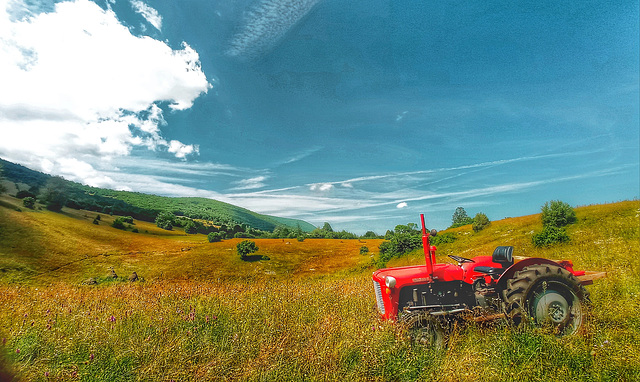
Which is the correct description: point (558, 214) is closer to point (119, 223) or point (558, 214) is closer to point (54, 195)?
point (119, 223)

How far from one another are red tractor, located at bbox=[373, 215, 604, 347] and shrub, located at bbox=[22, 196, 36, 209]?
3864cm

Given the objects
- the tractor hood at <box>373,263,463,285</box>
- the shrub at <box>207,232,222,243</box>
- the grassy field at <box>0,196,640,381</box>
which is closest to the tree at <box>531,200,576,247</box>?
the grassy field at <box>0,196,640,381</box>

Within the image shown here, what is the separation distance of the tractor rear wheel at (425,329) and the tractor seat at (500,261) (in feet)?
4.49

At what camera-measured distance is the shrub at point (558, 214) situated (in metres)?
25.2

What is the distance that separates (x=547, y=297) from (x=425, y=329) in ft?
7.95

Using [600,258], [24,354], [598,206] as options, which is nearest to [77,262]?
[24,354]

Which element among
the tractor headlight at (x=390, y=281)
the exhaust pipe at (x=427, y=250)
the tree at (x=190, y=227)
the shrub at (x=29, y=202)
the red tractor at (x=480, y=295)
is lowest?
the tree at (x=190, y=227)

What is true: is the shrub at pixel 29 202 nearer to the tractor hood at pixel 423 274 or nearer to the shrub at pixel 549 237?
the tractor hood at pixel 423 274

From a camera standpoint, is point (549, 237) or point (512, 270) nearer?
point (512, 270)

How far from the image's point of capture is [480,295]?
5090mm

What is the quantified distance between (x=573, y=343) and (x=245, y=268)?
111 feet

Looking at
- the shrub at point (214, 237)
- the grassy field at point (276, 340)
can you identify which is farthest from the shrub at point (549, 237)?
the shrub at point (214, 237)

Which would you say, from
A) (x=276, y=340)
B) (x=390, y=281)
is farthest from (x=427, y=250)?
(x=276, y=340)

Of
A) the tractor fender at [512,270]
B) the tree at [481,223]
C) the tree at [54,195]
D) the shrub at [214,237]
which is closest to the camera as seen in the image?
the tractor fender at [512,270]
